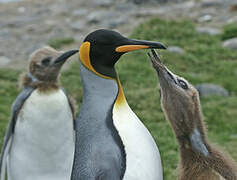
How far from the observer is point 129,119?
119 inches

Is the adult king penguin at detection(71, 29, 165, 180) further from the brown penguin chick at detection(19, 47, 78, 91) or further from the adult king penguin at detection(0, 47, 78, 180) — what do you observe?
→ the brown penguin chick at detection(19, 47, 78, 91)

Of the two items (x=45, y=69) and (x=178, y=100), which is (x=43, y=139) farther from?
(x=178, y=100)

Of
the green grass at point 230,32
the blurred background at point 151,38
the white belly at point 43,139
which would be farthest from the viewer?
the green grass at point 230,32

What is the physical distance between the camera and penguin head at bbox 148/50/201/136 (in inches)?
117

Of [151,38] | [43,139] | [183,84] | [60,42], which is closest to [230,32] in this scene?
[151,38]

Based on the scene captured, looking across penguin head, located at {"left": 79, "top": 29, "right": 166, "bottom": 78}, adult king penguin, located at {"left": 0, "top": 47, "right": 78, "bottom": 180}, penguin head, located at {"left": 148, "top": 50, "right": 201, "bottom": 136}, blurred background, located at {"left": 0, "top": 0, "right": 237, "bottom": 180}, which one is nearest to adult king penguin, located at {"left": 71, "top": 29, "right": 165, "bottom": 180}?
penguin head, located at {"left": 79, "top": 29, "right": 166, "bottom": 78}

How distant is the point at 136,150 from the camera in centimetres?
295

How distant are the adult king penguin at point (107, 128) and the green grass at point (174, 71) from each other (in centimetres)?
171

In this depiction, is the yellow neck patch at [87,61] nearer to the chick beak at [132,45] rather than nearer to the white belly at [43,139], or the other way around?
the chick beak at [132,45]

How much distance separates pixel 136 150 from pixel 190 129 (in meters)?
0.32

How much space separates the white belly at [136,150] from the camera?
294cm

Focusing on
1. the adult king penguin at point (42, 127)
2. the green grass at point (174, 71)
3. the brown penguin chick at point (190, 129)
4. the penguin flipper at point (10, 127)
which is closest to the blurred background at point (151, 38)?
the green grass at point (174, 71)

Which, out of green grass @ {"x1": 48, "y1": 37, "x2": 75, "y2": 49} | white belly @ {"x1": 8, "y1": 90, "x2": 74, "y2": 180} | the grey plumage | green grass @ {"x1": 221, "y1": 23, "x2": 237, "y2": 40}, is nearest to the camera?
the grey plumage

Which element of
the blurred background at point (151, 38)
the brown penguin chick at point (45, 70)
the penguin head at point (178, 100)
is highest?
the penguin head at point (178, 100)
